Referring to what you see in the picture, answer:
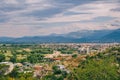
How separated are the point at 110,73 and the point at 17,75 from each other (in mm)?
30374

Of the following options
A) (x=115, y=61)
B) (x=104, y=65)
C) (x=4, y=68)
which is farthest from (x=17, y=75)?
(x=115, y=61)

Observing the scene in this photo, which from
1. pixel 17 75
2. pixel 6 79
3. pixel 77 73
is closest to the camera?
pixel 6 79

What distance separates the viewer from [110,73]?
11675cm

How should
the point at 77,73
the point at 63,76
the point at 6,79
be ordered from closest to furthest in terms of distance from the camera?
the point at 6,79 < the point at 77,73 < the point at 63,76

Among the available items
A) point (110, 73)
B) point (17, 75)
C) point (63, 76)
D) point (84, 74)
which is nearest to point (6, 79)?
point (17, 75)

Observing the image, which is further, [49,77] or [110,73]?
[49,77]

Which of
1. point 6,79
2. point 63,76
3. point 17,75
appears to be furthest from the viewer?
point 63,76

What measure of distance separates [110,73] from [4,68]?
1369 inches

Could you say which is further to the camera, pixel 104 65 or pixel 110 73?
pixel 104 65

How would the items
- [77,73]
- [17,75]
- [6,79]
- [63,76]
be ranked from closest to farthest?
[6,79] < [17,75] < [77,73] < [63,76]

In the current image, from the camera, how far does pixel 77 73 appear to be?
120062 mm

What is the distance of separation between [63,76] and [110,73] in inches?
1040

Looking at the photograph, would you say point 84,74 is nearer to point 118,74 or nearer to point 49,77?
point 118,74

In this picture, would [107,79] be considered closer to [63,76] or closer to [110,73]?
[110,73]
